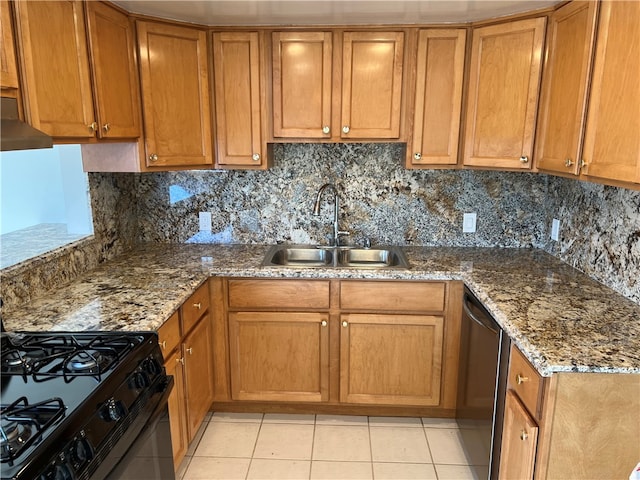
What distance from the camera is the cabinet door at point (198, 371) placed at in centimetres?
219

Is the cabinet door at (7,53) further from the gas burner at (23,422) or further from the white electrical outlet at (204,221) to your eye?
the white electrical outlet at (204,221)

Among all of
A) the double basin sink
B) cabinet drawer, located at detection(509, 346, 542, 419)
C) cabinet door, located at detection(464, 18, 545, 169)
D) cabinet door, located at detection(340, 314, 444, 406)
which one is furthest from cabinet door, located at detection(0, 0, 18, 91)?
cabinet door, located at detection(464, 18, 545, 169)

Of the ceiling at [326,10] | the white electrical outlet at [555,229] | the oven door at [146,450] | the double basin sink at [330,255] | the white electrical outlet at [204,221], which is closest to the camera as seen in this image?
the oven door at [146,450]

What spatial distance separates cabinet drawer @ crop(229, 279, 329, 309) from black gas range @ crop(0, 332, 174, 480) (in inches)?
32.9

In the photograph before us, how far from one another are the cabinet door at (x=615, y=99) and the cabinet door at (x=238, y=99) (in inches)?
62.6

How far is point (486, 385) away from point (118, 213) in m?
2.19

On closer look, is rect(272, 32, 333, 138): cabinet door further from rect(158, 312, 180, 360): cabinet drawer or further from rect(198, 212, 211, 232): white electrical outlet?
rect(158, 312, 180, 360): cabinet drawer

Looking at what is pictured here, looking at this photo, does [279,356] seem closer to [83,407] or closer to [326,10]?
[83,407]

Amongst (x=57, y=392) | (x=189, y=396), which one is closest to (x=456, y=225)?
(x=189, y=396)

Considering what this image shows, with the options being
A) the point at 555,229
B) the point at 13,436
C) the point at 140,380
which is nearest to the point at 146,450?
the point at 140,380

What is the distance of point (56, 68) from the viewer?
5.48ft

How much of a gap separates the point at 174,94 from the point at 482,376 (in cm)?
204

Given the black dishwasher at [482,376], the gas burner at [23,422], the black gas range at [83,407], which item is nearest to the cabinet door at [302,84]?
the black dishwasher at [482,376]

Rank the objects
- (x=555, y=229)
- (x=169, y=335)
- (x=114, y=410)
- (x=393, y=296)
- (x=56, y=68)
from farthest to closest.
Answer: (x=555, y=229) → (x=393, y=296) → (x=169, y=335) → (x=56, y=68) → (x=114, y=410)
